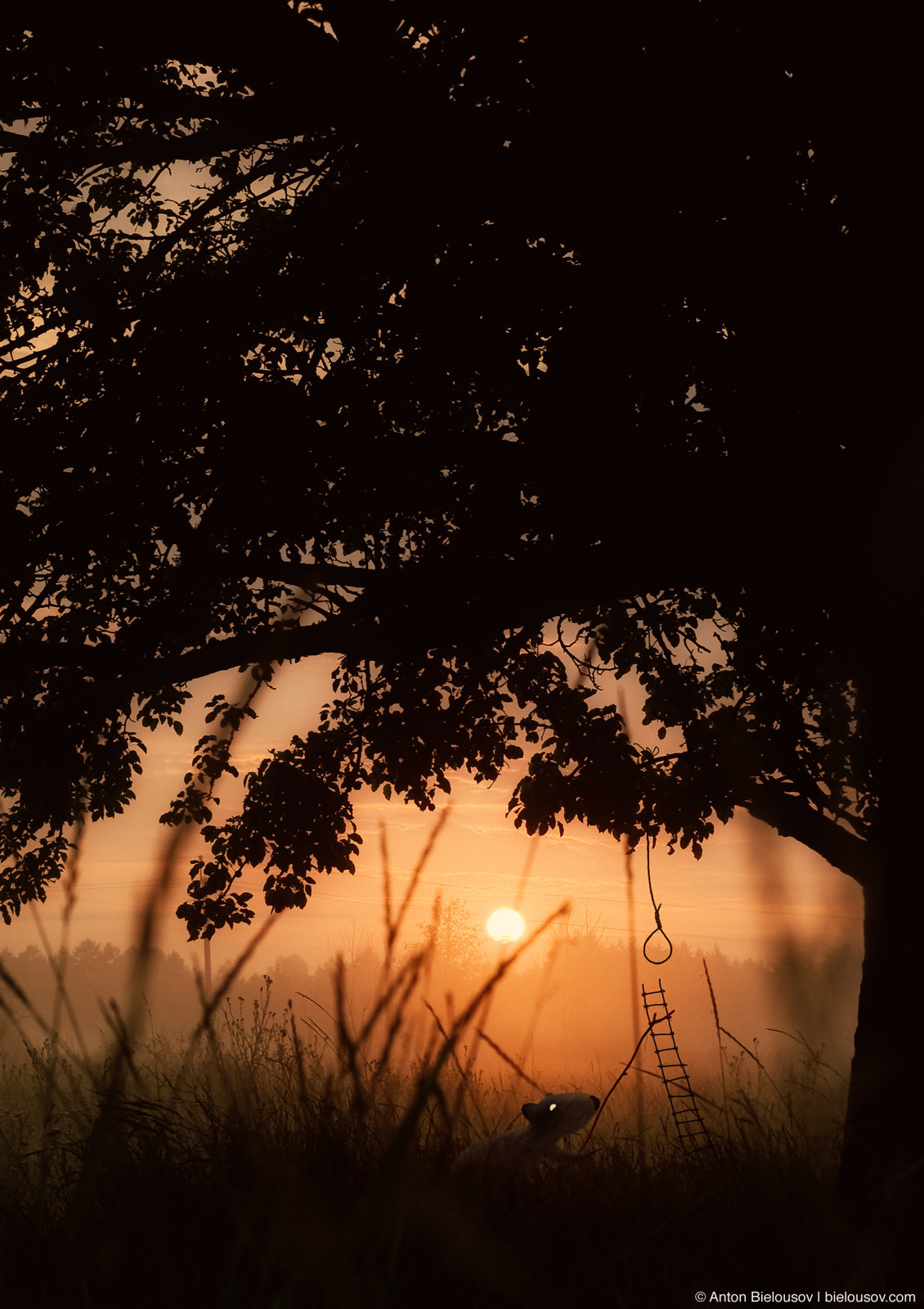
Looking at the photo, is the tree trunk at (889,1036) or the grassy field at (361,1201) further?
the tree trunk at (889,1036)

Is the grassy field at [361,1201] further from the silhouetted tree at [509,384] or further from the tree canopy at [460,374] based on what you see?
the tree canopy at [460,374]

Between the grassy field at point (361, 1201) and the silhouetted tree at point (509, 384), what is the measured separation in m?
1.71

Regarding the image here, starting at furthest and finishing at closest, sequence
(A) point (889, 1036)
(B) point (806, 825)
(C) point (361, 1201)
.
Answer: (B) point (806, 825) → (A) point (889, 1036) → (C) point (361, 1201)

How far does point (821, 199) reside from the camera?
4.92m

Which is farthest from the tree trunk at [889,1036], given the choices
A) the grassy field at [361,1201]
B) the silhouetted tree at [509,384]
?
the grassy field at [361,1201]

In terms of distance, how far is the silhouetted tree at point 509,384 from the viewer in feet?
15.0

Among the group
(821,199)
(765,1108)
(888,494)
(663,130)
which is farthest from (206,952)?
(821,199)

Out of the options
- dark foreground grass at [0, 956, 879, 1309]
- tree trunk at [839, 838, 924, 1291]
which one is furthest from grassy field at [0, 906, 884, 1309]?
tree trunk at [839, 838, 924, 1291]

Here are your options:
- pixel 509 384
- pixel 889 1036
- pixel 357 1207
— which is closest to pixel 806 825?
pixel 889 1036

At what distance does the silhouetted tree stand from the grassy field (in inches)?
67.3

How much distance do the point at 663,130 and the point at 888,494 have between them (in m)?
2.19

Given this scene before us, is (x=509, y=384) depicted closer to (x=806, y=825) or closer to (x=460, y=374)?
(x=460, y=374)

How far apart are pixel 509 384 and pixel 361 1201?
15.0ft

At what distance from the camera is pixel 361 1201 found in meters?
1.28
